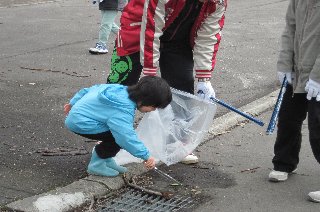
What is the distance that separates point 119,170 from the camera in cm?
469

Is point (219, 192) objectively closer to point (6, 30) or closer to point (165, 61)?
point (165, 61)

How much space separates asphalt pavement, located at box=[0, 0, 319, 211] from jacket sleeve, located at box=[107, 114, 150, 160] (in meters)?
0.41

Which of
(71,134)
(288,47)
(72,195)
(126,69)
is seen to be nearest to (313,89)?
(288,47)

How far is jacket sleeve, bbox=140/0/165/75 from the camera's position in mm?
4477

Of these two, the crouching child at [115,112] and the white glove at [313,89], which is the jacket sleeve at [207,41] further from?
the white glove at [313,89]

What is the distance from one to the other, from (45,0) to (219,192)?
11.1m

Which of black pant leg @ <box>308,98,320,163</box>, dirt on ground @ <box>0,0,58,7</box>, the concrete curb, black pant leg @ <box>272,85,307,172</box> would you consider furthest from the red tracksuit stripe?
dirt on ground @ <box>0,0,58,7</box>

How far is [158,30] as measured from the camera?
15.0ft

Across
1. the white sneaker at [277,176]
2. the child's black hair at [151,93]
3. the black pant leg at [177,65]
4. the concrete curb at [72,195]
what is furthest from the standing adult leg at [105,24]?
the child's black hair at [151,93]

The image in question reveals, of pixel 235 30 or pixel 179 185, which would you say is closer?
pixel 179 185

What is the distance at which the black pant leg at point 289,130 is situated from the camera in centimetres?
460

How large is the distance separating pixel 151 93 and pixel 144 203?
726 millimetres

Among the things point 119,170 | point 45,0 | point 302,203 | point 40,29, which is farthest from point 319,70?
point 45,0

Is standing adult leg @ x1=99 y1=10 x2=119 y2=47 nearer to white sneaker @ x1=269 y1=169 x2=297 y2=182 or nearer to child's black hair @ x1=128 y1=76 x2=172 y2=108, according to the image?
white sneaker @ x1=269 y1=169 x2=297 y2=182
